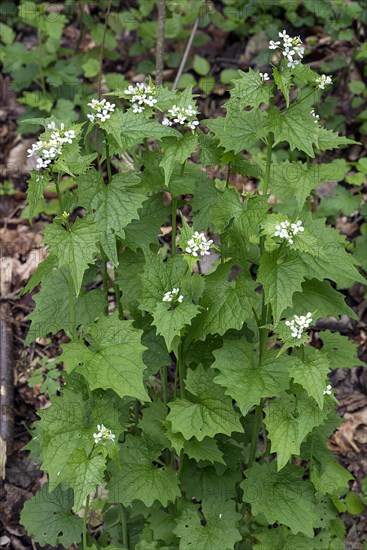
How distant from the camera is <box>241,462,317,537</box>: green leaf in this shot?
3371 mm

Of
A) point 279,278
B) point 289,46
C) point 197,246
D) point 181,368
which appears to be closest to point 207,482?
point 181,368

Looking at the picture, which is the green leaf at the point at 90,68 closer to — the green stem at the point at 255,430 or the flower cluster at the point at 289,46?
the flower cluster at the point at 289,46

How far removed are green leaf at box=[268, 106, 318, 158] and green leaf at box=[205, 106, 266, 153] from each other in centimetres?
15

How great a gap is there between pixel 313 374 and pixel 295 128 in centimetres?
103

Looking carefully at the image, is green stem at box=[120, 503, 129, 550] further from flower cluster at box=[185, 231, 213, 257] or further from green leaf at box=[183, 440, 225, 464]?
flower cluster at box=[185, 231, 213, 257]

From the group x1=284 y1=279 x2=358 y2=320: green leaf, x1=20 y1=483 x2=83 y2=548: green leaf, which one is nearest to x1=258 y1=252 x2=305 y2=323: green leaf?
x1=284 y1=279 x2=358 y2=320: green leaf

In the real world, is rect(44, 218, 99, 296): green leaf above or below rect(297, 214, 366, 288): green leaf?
above

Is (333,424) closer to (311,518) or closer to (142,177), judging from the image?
(311,518)

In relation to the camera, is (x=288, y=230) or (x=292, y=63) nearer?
(x=288, y=230)

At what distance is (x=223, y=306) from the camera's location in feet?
10.4

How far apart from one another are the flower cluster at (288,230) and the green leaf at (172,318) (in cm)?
48

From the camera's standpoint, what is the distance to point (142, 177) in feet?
11.1

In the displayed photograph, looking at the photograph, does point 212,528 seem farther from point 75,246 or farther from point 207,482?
point 75,246

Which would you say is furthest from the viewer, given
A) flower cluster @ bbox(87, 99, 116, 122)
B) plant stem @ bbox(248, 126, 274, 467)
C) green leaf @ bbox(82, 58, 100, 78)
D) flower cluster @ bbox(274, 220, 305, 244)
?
green leaf @ bbox(82, 58, 100, 78)
